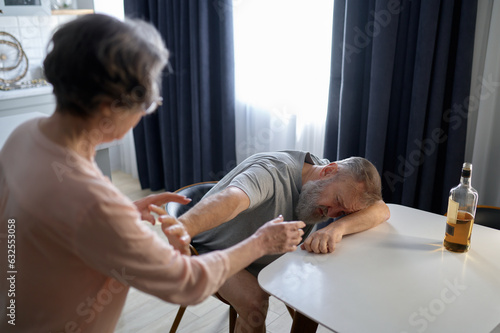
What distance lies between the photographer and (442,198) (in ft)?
8.31

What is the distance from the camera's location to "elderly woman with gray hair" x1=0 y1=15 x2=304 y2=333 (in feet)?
2.87

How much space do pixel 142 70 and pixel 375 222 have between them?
112 centimetres

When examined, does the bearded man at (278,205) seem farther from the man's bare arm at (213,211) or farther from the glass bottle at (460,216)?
the glass bottle at (460,216)

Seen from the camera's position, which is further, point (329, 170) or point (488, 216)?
point (488, 216)

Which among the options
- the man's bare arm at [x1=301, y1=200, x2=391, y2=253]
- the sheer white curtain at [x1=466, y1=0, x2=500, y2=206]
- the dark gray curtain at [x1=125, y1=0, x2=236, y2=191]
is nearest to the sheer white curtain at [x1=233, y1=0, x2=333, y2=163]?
the dark gray curtain at [x1=125, y1=0, x2=236, y2=191]

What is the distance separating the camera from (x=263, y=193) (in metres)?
1.72

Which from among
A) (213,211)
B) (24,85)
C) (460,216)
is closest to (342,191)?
(460,216)

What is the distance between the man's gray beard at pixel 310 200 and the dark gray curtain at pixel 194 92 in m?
1.70

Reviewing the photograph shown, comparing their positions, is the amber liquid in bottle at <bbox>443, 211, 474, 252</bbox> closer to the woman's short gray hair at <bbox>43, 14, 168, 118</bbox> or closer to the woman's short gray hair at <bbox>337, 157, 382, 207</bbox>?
the woman's short gray hair at <bbox>337, 157, 382, 207</bbox>

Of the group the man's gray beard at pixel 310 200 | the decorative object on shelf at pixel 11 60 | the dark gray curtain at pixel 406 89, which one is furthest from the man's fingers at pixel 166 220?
the decorative object on shelf at pixel 11 60

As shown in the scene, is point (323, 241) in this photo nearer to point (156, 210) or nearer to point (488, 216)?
point (156, 210)

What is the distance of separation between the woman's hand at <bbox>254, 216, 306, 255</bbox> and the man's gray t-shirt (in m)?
0.41

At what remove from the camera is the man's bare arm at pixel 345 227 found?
61.1 inches

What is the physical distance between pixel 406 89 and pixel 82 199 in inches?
80.9
